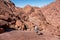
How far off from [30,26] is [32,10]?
1329 centimetres

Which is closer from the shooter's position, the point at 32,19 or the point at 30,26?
the point at 30,26

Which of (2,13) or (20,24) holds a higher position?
(2,13)

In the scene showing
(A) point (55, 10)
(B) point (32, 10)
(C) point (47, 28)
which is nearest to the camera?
(C) point (47, 28)

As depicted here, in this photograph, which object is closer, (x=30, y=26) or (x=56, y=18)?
(x=30, y=26)

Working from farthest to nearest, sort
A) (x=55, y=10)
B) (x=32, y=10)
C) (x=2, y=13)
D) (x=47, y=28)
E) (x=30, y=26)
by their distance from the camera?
(x=32, y=10), (x=55, y=10), (x=47, y=28), (x=30, y=26), (x=2, y=13)

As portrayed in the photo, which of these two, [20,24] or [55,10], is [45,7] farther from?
[20,24]

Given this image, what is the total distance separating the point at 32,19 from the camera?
52500mm

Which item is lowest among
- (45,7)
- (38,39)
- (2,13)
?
(38,39)

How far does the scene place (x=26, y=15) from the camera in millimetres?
54125

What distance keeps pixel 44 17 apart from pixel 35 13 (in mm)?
4038

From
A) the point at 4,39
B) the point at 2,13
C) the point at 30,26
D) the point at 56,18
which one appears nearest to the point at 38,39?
the point at 4,39

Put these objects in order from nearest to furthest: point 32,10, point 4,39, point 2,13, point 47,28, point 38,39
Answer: point 4,39
point 38,39
point 2,13
point 47,28
point 32,10

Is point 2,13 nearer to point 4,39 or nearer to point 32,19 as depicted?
point 4,39

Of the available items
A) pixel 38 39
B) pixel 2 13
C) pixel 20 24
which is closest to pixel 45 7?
pixel 20 24
